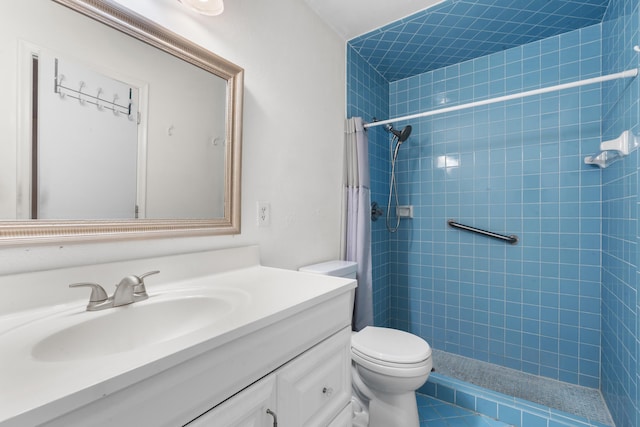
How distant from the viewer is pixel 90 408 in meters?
0.41

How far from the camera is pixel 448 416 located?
61.6 inches

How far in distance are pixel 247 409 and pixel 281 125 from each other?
3.96 ft

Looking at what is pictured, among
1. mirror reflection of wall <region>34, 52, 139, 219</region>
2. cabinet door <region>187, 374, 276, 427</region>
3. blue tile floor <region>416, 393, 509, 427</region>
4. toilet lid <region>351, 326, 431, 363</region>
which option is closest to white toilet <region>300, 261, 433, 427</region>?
toilet lid <region>351, 326, 431, 363</region>

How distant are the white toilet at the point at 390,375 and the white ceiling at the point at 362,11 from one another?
183cm

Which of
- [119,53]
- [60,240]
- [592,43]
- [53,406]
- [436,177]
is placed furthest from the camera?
[436,177]

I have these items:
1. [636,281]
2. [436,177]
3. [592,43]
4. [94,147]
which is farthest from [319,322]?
[592,43]

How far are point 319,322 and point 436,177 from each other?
6.01 feet

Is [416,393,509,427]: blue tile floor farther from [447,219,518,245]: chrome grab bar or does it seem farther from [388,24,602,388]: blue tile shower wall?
[447,219,518,245]: chrome grab bar

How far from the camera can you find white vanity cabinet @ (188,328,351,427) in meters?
0.61

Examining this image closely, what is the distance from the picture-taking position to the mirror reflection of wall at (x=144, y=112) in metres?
0.72

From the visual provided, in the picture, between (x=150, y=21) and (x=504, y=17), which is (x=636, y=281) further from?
(x=150, y=21)

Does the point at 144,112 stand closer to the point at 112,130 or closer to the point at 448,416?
the point at 112,130

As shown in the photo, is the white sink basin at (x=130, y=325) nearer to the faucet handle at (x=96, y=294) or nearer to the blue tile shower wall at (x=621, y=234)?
the faucet handle at (x=96, y=294)

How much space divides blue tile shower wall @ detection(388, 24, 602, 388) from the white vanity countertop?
1.59 m
